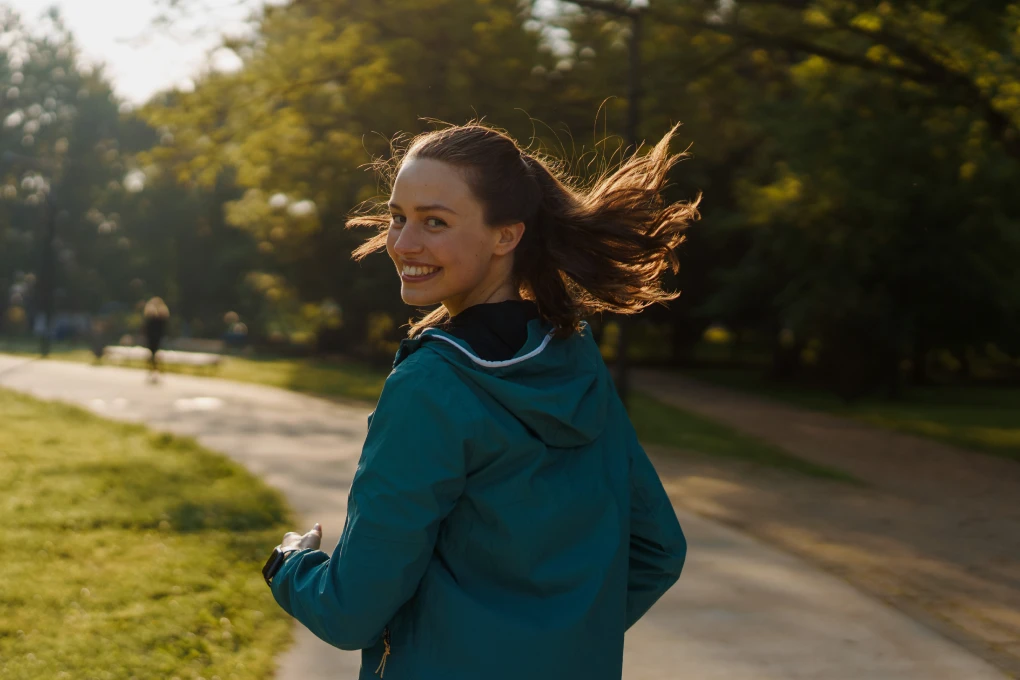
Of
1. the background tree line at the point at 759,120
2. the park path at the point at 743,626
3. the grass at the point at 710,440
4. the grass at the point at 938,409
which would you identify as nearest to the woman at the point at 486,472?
the park path at the point at 743,626

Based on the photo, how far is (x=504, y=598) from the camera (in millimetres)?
1969

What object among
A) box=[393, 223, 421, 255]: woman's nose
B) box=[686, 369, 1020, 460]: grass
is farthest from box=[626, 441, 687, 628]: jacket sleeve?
box=[686, 369, 1020, 460]: grass

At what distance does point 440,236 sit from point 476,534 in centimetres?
55

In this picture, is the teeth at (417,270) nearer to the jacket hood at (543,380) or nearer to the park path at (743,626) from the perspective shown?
the jacket hood at (543,380)

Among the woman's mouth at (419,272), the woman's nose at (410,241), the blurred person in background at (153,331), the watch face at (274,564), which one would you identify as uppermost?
the woman's nose at (410,241)

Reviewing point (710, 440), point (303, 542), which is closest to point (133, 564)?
point (303, 542)

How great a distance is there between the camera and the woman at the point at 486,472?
1.86 m

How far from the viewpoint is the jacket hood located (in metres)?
1.94

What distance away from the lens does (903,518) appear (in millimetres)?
9812

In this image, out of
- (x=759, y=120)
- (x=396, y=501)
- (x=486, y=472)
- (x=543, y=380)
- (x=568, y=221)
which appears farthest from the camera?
(x=759, y=120)

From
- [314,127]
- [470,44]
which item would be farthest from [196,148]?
[470,44]

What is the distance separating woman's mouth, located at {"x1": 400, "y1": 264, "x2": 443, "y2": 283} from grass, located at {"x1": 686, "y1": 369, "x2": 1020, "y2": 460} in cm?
1531

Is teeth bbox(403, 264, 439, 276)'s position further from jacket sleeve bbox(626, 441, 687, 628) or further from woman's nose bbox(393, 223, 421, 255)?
jacket sleeve bbox(626, 441, 687, 628)

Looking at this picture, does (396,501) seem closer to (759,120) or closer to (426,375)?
(426,375)
